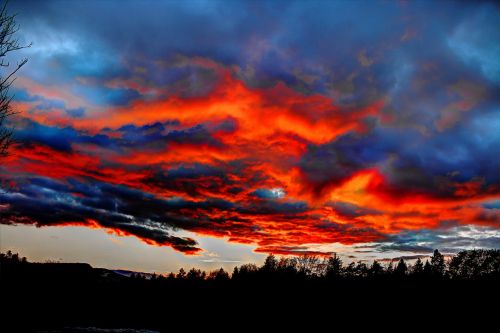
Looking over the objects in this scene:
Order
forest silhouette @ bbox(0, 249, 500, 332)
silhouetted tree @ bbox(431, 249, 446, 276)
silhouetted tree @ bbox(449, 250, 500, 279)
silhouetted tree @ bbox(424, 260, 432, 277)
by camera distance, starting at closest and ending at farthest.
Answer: forest silhouette @ bbox(0, 249, 500, 332) < silhouetted tree @ bbox(424, 260, 432, 277) < silhouetted tree @ bbox(449, 250, 500, 279) < silhouetted tree @ bbox(431, 249, 446, 276)

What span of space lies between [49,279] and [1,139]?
72.1m

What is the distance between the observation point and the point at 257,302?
10881cm

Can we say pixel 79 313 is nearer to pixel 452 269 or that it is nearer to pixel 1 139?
pixel 1 139

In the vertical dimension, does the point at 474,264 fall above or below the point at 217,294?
above

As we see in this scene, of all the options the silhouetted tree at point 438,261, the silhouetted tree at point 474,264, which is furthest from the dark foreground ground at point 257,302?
the silhouetted tree at point 438,261

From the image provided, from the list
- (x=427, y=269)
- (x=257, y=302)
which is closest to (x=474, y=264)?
(x=427, y=269)

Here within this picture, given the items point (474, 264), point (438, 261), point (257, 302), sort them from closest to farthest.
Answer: point (257, 302), point (474, 264), point (438, 261)

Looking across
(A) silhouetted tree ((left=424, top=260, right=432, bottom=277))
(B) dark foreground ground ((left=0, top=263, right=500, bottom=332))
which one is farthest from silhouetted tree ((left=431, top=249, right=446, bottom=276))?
(B) dark foreground ground ((left=0, top=263, right=500, bottom=332))

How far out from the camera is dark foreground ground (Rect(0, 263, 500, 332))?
255 feet

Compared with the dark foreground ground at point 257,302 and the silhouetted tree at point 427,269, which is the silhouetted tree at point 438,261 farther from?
the dark foreground ground at point 257,302

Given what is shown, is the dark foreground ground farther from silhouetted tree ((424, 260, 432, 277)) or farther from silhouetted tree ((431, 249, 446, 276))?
silhouetted tree ((431, 249, 446, 276))

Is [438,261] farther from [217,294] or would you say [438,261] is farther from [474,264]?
[217,294]

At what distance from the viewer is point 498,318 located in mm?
78062

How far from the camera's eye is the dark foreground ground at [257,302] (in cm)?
7762
